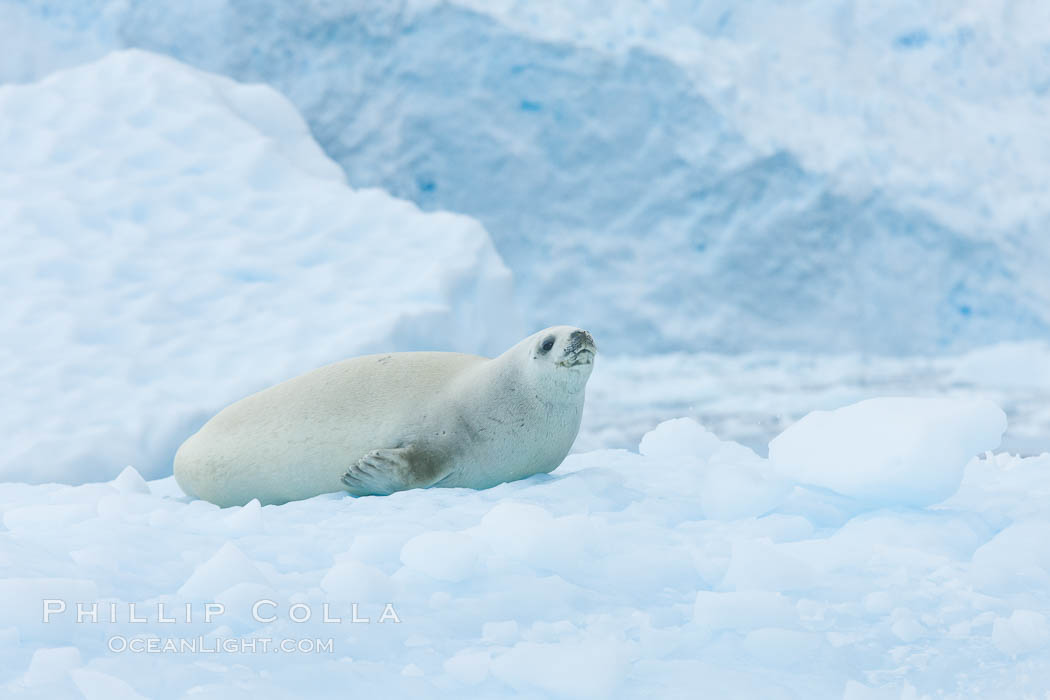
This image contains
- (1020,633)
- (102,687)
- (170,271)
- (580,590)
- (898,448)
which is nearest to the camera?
(102,687)

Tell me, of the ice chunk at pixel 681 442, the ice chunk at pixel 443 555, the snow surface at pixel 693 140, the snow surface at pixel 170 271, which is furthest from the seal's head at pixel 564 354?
Result: the snow surface at pixel 693 140

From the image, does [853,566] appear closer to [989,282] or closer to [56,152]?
[56,152]

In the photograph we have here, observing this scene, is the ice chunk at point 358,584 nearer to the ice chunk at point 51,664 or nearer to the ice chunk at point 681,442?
the ice chunk at point 51,664

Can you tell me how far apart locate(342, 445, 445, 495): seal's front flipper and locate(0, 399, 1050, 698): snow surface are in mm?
201

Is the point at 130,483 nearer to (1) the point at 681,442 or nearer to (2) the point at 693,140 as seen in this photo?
(1) the point at 681,442

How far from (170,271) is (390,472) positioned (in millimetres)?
3205

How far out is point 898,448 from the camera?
2.02m

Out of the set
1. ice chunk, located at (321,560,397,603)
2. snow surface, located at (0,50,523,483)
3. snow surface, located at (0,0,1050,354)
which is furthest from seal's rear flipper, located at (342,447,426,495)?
snow surface, located at (0,0,1050,354)

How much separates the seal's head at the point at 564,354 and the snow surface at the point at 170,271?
2099mm

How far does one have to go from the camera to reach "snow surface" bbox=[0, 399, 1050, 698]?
4.54 ft

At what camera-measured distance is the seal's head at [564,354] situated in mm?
2510

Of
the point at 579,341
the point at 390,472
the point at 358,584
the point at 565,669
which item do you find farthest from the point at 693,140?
the point at 565,669

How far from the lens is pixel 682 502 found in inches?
A: 88.7

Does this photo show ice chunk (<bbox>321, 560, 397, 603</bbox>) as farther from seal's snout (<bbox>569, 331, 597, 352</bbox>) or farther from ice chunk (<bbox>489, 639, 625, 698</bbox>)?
seal's snout (<bbox>569, 331, 597, 352</bbox>)
